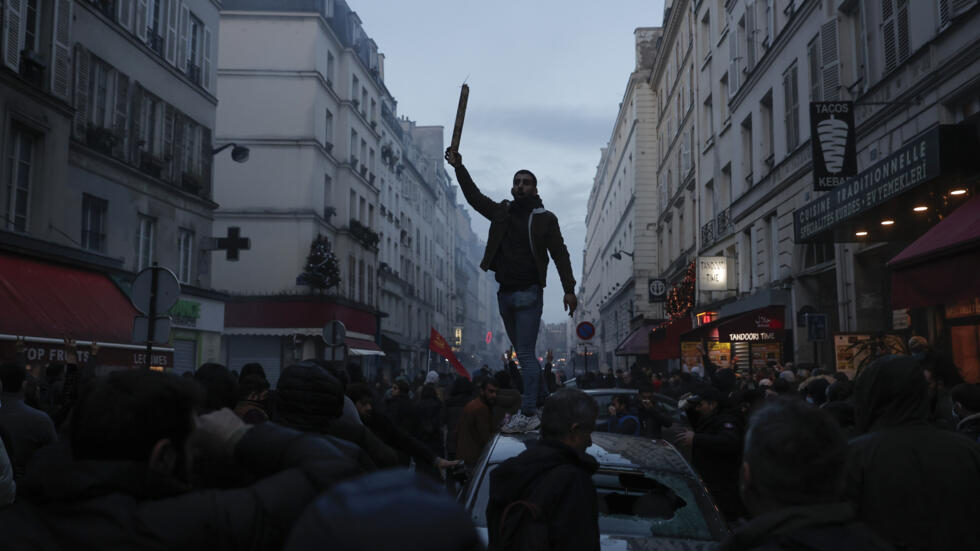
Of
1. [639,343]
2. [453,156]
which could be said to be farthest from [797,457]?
[639,343]

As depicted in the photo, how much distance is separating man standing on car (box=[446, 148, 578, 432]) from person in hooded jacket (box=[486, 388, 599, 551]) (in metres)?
3.16

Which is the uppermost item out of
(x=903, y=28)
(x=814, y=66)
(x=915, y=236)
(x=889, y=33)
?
(x=814, y=66)

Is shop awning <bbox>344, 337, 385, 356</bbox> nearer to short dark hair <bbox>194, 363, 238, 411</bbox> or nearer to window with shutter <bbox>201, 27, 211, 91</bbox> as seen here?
window with shutter <bbox>201, 27, 211, 91</bbox>

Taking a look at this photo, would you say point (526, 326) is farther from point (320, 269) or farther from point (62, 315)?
point (320, 269)

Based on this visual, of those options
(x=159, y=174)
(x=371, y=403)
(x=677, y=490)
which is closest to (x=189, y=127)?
(x=159, y=174)

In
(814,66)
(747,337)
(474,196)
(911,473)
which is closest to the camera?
(911,473)

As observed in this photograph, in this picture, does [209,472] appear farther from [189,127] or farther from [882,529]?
[189,127]

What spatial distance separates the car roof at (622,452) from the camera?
4.99 meters

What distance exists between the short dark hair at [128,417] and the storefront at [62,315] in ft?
36.2

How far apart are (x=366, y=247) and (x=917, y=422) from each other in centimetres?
→ 4270

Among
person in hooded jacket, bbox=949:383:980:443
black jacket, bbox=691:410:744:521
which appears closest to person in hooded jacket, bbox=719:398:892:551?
person in hooded jacket, bbox=949:383:980:443

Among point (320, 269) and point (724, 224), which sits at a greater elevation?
point (724, 224)

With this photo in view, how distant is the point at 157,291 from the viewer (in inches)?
418

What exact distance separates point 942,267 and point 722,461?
4529 mm
